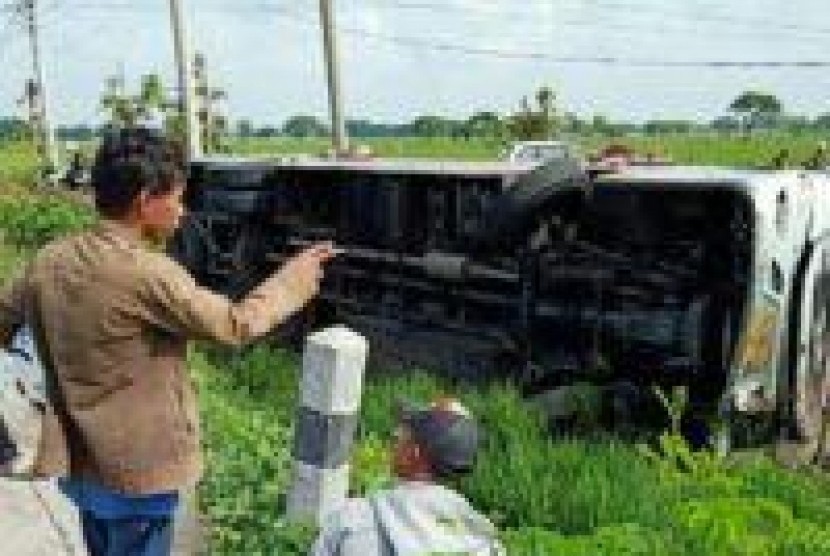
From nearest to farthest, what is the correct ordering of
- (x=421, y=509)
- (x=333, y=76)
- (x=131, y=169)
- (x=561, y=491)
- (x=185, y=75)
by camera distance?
(x=421, y=509), (x=131, y=169), (x=561, y=491), (x=333, y=76), (x=185, y=75)

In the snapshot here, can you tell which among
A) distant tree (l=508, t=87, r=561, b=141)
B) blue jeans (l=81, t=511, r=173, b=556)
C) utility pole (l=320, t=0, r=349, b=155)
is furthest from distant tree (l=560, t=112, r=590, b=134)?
blue jeans (l=81, t=511, r=173, b=556)

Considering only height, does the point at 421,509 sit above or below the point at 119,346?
below

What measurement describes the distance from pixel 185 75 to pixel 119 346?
3849cm

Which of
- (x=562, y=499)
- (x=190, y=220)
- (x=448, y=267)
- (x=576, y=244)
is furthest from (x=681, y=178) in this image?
(x=190, y=220)

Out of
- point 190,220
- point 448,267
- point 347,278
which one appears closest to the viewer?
point 448,267

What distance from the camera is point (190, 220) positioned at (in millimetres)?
17094

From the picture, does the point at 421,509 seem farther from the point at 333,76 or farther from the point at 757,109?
the point at 757,109

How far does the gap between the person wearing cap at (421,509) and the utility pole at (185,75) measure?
118 ft

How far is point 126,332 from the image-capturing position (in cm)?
517

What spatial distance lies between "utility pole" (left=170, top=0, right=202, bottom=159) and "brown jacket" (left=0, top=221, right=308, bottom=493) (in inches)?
1406

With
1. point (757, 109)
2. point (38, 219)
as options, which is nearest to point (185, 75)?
point (38, 219)

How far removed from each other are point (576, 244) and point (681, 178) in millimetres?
914

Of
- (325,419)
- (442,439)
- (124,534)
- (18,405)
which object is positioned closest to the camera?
(442,439)

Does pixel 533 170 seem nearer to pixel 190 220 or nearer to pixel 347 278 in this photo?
pixel 347 278
